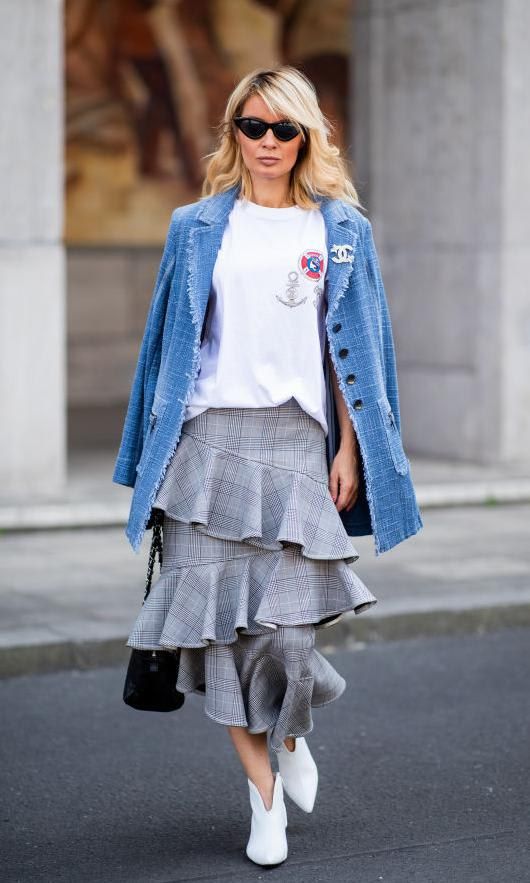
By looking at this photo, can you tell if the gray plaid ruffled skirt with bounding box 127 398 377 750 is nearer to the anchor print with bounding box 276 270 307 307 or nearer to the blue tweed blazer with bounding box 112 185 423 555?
the blue tweed blazer with bounding box 112 185 423 555

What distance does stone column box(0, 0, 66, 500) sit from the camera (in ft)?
32.4

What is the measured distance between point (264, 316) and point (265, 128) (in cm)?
49

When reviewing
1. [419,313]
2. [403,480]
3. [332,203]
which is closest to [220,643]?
[403,480]

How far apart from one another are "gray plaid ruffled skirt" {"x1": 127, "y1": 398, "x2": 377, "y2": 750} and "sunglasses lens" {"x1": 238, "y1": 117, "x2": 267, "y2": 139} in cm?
69

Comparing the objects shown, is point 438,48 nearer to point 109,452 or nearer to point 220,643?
point 109,452

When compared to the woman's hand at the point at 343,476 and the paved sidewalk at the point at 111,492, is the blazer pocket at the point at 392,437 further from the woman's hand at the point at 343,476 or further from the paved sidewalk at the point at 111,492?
the paved sidewalk at the point at 111,492

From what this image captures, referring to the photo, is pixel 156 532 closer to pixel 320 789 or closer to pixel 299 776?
pixel 299 776

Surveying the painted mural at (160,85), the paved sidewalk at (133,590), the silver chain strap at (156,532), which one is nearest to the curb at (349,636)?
the paved sidewalk at (133,590)

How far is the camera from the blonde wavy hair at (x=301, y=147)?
426cm

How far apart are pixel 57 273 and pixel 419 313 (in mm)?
3398

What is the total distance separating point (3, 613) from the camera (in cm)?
712

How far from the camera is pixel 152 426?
4.38 metres

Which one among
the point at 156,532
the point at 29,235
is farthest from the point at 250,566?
the point at 29,235

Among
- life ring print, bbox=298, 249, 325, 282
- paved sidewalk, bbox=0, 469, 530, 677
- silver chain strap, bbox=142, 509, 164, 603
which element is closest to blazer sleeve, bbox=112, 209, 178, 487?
silver chain strap, bbox=142, 509, 164, 603
